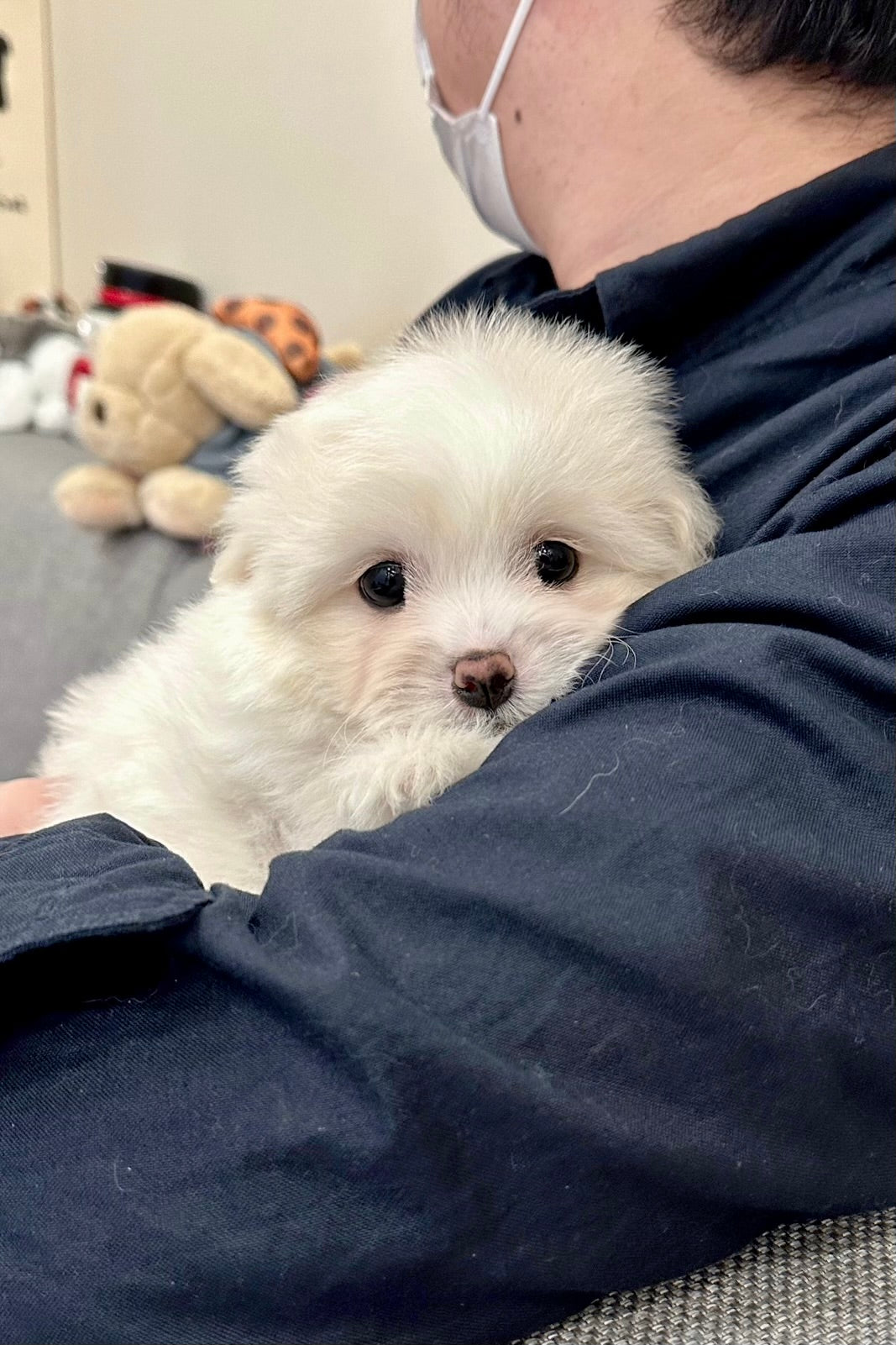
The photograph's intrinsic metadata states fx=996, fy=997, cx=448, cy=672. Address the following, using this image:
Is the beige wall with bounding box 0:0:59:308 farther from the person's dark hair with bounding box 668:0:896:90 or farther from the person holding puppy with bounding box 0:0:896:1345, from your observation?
the person holding puppy with bounding box 0:0:896:1345

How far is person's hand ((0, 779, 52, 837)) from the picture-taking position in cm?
130

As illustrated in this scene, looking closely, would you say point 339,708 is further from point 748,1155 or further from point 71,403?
point 71,403

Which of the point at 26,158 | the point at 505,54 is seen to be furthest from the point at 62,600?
the point at 26,158

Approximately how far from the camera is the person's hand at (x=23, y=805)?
1.30 meters

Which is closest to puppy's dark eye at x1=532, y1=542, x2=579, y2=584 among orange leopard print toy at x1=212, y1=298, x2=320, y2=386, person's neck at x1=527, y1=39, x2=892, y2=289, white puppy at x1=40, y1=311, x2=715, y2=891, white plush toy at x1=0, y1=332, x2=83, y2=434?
white puppy at x1=40, y1=311, x2=715, y2=891

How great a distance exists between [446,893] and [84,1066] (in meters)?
0.27

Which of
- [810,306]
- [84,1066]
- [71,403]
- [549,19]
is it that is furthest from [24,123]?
[84,1066]

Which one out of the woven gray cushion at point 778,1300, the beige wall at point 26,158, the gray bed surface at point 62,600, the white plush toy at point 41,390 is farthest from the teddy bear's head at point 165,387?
the beige wall at point 26,158

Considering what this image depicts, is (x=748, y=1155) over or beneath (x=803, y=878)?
beneath

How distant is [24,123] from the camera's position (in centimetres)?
362

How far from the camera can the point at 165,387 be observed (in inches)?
79.3

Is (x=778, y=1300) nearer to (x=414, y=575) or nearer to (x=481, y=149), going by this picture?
(x=414, y=575)

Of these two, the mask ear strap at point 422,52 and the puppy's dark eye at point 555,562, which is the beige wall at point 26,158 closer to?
the mask ear strap at point 422,52

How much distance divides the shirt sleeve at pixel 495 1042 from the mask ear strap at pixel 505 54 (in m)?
0.98
